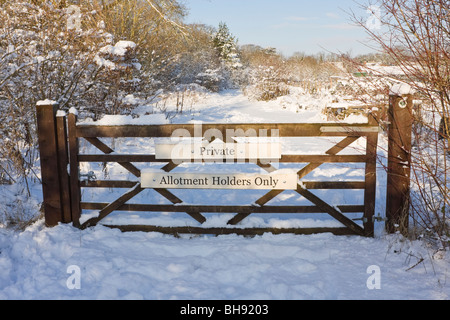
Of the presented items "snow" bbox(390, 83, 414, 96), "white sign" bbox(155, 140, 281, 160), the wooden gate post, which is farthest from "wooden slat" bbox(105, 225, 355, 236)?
"snow" bbox(390, 83, 414, 96)

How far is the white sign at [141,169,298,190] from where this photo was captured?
4410mm

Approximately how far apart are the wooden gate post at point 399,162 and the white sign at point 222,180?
3.82 ft

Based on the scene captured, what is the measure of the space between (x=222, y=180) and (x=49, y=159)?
2232 mm

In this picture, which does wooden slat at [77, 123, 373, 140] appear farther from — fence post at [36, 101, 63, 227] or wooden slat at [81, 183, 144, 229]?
wooden slat at [81, 183, 144, 229]

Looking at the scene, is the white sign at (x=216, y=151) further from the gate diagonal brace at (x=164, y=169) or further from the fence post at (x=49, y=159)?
the fence post at (x=49, y=159)

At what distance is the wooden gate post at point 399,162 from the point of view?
416 centimetres

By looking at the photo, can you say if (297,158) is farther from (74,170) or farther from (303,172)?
(74,170)

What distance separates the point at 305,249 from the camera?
4.10 metres

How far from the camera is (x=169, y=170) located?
4.49 metres

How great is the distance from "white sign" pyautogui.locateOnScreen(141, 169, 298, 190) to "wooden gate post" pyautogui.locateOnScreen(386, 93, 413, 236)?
1165 millimetres

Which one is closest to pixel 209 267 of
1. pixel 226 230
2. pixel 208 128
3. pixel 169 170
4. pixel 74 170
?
pixel 226 230
